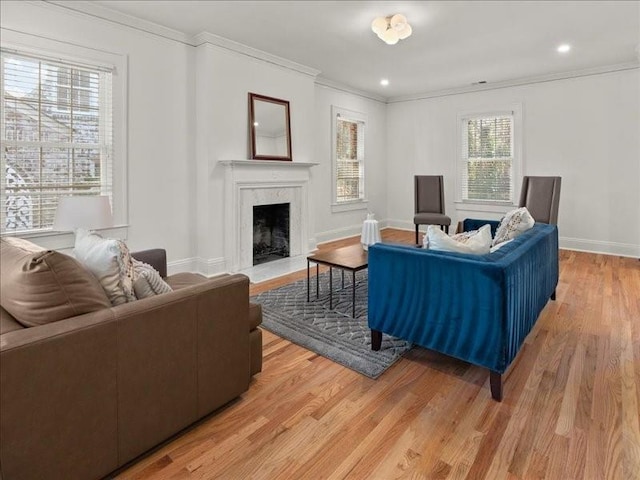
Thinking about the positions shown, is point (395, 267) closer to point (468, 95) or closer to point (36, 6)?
point (36, 6)

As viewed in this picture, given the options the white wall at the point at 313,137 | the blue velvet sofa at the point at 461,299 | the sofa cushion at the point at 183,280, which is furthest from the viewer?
the white wall at the point at 313,137

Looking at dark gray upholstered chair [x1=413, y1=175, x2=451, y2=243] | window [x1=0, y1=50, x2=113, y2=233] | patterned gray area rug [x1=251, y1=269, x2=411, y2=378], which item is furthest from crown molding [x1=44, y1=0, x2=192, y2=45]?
dark gray upholstered chair [x1=413, y1=175, x2=451, y2=243]

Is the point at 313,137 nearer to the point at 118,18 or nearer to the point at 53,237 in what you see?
the point at 118,18

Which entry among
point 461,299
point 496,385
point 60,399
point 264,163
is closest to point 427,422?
point 496,385

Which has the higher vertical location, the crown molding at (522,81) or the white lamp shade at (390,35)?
the crown molding at (522,81)

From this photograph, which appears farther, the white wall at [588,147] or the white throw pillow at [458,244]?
the white wall at [588,147]

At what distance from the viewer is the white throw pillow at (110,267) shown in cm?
160

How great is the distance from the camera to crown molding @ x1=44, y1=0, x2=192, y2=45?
3.30m

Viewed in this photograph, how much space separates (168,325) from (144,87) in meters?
3.18

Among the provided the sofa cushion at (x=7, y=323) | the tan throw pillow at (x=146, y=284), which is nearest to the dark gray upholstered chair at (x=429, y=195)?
the tan throw pillow at (x=146, y=284)

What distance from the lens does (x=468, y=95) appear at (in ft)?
21.4

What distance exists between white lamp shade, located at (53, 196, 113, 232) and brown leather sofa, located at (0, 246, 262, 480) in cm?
168

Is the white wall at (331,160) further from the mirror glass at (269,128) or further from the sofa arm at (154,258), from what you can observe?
the sofa arm at (154,258)

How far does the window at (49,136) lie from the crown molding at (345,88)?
3.23 meters
